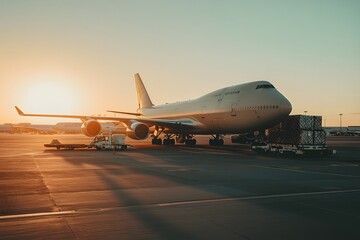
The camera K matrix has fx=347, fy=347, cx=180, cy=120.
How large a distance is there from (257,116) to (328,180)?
499 inches

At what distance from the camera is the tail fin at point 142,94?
46219mm

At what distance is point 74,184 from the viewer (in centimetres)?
1038

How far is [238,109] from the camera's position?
25625 millimetres

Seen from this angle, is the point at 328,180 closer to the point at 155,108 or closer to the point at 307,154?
the point at 307,154

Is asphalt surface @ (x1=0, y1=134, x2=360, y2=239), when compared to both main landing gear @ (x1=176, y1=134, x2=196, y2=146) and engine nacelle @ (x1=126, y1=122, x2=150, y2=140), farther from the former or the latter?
main landing gear @ (x1=176, y1=134, x2=196, y2=146)

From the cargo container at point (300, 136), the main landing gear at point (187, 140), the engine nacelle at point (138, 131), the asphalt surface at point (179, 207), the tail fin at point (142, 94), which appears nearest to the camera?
the asphalt surface at point (179, 207)

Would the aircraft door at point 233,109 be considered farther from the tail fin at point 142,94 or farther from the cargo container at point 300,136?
the tail fin at point 142,94

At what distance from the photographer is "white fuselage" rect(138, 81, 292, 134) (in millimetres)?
23297

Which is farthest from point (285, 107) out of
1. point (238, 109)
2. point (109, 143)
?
point (109, 143)

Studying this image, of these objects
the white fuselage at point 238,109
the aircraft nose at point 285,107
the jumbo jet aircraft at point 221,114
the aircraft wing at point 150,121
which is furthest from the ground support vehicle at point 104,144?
the aircraft nose at point 285,107

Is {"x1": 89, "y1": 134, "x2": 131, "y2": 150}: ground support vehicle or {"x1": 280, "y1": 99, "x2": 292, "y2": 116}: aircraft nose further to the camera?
{"x1": 89, "y1": 134, "x2": 131, "y2": 150}: ground support vehicle

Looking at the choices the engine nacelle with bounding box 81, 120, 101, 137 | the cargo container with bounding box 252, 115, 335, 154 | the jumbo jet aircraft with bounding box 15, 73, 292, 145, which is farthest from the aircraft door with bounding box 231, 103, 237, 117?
the engine nacelle with bounding box 81, 120, 101, 137

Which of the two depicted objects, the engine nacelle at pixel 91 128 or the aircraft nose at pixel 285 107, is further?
the engine nacelle at pixel 91 128

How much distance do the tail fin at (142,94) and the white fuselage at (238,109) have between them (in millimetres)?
13022
